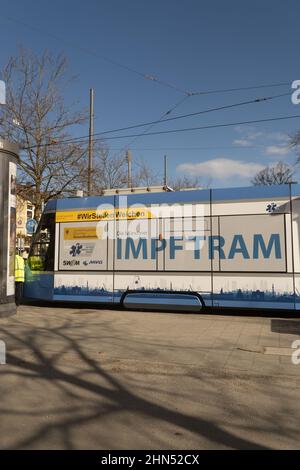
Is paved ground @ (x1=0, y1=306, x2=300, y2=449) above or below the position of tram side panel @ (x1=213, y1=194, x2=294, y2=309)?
below

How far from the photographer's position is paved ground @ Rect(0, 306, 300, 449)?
3.79 m

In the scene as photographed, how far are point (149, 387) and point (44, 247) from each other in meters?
7.83

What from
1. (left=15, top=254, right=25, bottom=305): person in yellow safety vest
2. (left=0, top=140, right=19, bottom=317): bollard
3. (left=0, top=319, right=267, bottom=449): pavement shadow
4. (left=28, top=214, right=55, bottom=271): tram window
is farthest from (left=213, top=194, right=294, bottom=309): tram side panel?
(left=15, top=254, right=25, bottom=305): person in yellow safety vest

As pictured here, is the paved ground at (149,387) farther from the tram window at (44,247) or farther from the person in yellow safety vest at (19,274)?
the tram window at (44,247)

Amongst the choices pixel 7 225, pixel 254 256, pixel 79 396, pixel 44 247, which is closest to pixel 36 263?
pixel 44 247

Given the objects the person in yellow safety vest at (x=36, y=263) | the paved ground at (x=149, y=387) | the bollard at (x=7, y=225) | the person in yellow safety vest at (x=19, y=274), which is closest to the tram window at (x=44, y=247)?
the person in yellow safety vest at (x=36, y=263)

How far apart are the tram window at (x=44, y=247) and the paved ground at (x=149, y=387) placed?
3.38m

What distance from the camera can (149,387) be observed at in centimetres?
518

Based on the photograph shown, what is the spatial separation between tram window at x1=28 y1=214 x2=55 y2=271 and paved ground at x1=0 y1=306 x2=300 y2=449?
11.1 feet

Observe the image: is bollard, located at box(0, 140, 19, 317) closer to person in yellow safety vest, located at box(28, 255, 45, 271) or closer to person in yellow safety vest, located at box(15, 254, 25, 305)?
person in yellow safety vest, located at box(15, 254, 25, 305)

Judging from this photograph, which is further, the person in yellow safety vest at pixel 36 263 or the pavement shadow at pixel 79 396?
the person in yellow safety vest at pixel 36 263

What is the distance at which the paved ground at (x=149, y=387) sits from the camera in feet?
12.4
